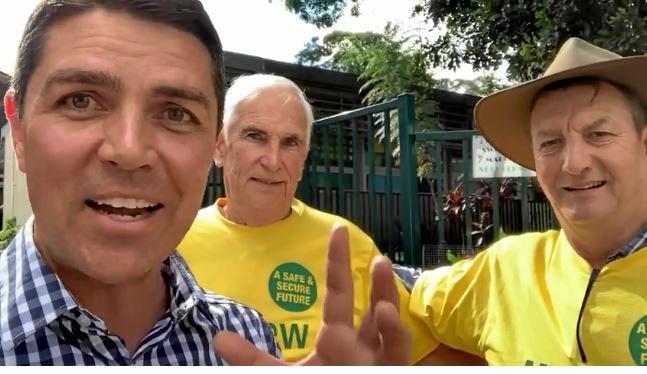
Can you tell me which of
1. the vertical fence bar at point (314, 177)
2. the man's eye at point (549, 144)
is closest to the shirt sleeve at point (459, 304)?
the man's eye at point (549, 144)

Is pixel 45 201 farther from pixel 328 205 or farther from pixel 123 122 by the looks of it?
pixel 328 205

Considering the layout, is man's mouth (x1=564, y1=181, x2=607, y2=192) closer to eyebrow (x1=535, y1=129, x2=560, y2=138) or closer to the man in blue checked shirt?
eyebrow (x1=535, y1=129, x2=560, y2=138)

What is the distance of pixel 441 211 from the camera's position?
3.46 metres

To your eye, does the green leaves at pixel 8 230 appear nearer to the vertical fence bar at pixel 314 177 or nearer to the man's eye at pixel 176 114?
the vertical fence bar at pixel 314 177

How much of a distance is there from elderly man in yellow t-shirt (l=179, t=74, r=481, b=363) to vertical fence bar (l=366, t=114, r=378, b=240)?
3.28 ft

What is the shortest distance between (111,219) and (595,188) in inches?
54.7

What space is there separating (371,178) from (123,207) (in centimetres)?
265

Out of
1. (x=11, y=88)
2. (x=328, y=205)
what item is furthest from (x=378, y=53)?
(x=11, y=88)

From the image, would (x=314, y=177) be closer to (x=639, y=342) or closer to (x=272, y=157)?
(x=272, y=157)

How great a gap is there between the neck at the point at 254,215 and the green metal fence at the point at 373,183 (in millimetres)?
978

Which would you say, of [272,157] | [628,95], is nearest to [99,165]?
[272,157]

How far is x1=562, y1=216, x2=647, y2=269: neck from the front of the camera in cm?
183

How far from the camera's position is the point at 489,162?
320cm

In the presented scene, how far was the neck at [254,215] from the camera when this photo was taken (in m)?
2.44
